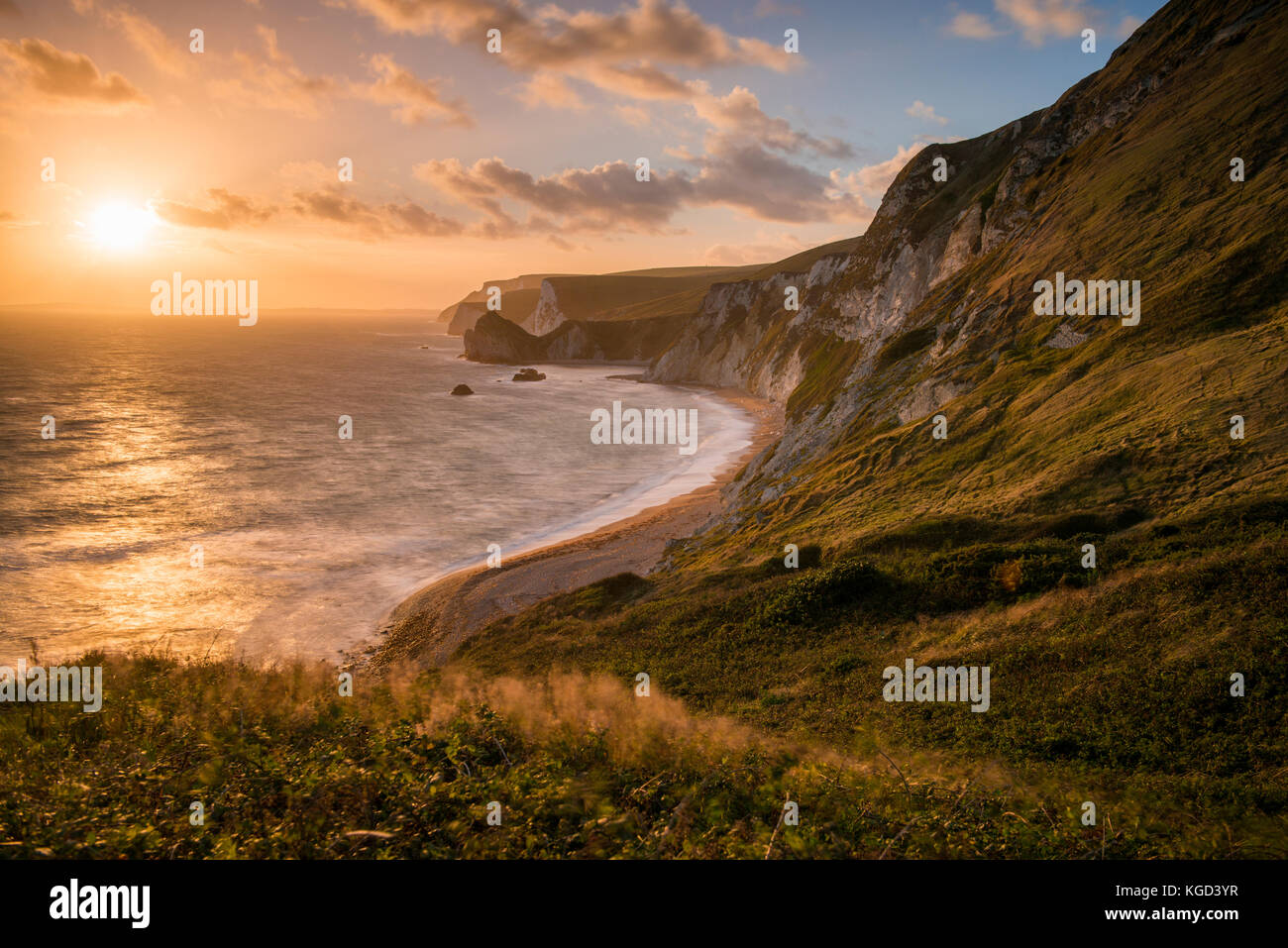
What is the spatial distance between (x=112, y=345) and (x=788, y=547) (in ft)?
716

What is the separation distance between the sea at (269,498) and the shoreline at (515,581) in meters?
1.61

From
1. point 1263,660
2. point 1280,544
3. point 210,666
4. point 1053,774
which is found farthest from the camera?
point 210,666

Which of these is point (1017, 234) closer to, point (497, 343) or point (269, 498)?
point (269, 498)

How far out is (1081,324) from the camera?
28734 millimetres

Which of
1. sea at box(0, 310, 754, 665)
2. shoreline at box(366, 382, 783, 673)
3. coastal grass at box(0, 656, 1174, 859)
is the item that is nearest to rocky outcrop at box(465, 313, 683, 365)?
sea at box(0, 310, 754, 665)

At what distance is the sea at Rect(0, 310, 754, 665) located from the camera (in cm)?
2986

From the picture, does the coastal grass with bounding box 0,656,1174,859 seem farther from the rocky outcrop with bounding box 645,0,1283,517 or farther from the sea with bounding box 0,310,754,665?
the rocky outcrop with bounding box 645,0,1283,517

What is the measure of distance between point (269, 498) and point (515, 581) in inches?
1083

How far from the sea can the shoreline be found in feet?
5.29

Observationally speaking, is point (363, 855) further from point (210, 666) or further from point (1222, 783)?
point (210, 666)

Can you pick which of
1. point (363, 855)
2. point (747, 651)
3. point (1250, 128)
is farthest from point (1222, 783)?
point (1250, 128)

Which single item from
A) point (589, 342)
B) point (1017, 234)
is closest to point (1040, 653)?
point (1017, 234)

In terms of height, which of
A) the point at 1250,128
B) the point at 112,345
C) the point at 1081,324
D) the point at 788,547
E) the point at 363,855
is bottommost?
the point at 363,855

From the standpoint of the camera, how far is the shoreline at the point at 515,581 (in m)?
26.4
